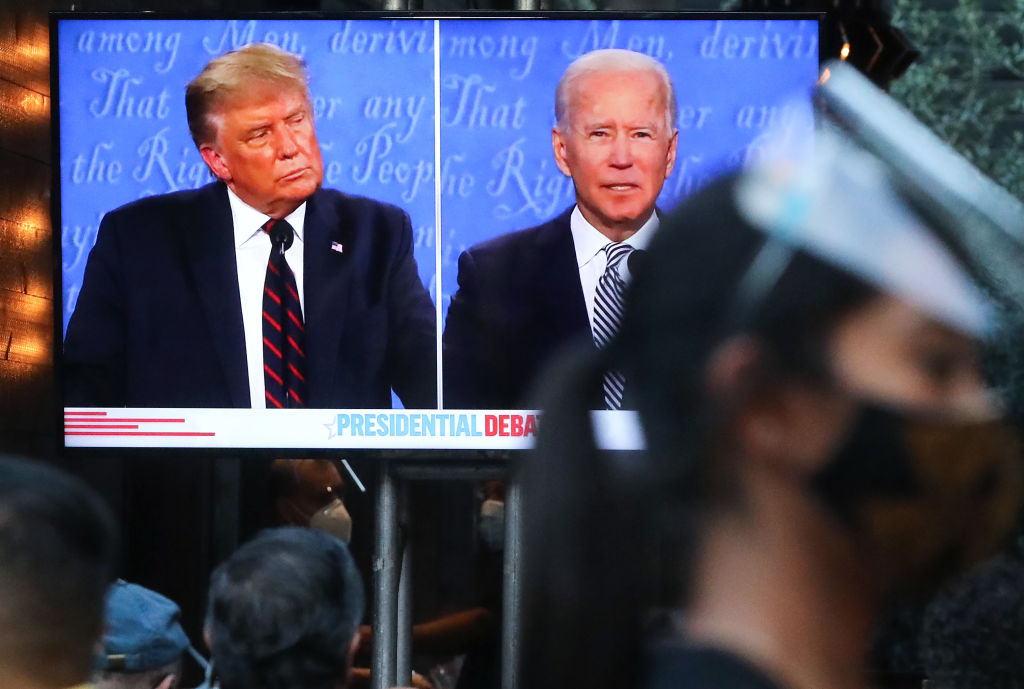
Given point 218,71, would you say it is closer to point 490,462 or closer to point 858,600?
point 490,462

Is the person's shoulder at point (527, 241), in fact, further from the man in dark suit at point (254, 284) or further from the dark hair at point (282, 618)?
the dark hair at point (282, 618)

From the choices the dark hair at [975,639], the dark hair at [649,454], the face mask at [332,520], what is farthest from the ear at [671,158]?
the dark hair at [649,454]

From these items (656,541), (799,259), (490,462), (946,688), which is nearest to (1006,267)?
(799,259)

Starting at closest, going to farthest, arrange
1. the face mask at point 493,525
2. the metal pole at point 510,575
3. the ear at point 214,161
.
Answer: the metal pole at point 510,575 → the ear at point 214,161 → the face mask at point 493,525

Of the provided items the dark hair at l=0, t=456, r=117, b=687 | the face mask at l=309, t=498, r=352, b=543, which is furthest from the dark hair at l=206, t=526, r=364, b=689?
the face mask at l=309, t=498, r=352, b=543

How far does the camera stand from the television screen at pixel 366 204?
4.61 meters

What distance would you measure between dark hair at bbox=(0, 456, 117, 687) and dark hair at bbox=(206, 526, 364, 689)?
2.46ft

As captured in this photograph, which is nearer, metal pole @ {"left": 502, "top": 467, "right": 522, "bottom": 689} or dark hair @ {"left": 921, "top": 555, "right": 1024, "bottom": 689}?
dark hair @ {"left": 921, "top": 555, "right": 1024, "bottom": 689}

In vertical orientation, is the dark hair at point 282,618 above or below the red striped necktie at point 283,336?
below

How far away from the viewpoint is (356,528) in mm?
8336

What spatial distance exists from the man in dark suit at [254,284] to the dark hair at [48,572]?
2.93 m

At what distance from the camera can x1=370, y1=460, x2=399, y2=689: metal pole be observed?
438cm

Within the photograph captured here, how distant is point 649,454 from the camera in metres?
0.88

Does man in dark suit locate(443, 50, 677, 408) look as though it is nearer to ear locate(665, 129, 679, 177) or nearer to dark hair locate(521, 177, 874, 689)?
ear locate(665, 129, 679, 177)
